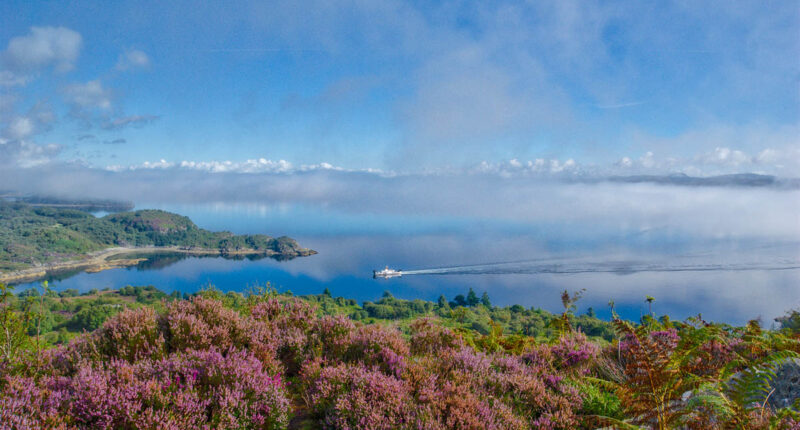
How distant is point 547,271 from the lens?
2416 inches

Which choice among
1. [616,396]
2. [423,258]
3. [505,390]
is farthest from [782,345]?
[423,258]

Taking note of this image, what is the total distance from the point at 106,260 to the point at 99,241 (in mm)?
35465

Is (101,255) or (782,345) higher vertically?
(782,345)

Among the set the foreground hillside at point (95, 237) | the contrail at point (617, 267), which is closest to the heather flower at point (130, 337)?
→ the contrail at point (617, 267)

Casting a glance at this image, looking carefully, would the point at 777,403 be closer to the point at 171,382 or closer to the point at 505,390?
the point at 505,390

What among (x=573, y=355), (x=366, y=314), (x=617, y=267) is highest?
(x=573, y=355)

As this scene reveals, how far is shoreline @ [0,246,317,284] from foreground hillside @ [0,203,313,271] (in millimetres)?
1125

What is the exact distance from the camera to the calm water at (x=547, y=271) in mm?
Answer: 55906

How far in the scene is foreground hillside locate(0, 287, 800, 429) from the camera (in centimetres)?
296

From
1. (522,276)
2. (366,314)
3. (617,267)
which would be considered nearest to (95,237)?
(366,314)

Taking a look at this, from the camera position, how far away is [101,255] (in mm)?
133000

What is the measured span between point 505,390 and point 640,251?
8594 cm

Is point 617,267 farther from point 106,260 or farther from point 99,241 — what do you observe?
point 99,241

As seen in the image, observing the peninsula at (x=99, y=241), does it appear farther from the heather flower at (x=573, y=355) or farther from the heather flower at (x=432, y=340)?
the heather flower at (x=573, y=355)
